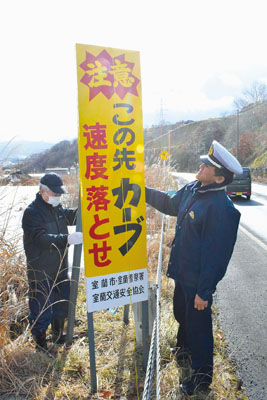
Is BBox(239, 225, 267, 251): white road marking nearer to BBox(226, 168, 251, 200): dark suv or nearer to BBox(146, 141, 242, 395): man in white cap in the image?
BBox(146, 141, 242, 395): man in white cap

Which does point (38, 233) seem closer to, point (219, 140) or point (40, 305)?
point (40, 305)

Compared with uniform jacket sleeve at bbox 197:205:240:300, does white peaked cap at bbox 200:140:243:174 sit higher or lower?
higher

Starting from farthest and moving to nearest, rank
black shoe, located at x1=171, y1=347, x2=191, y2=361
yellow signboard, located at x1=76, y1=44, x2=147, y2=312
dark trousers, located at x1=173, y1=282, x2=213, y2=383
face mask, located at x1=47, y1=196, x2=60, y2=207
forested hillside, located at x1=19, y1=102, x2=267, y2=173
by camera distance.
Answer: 1. forested hillside, located at x1=19, y1=102, x2=267, y2=173
2. face mask, located at x1=47, y1=196, x2=60, y2=207
3. black shoe, located at x1=171, y1=347, x2=191, y2=361
4. dark trousers, located at x1=173, y1=282, x2=213, y2=383
5. yellow signboard, located at x1=76, y1=44, x2=147, y2=312

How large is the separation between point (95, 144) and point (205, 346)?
1.89 meters

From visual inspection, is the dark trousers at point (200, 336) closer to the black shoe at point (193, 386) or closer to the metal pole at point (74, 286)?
the black shoe at point (193, 386)

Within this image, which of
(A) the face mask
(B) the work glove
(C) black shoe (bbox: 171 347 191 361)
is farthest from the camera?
(A) the face mask


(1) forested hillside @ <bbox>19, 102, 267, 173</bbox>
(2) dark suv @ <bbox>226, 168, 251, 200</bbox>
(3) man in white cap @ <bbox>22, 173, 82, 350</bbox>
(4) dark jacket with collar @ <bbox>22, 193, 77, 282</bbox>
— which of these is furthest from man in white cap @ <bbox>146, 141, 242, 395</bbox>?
(1) forested hillside @ <bbox>19, 102, 267, 173</bbox>

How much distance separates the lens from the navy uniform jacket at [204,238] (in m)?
2.33

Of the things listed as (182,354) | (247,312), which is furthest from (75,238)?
Result: (247,312)

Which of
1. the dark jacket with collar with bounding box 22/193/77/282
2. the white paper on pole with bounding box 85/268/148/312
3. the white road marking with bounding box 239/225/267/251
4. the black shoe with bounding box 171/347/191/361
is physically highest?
the dark jacket with collar with bounding box 22/193/77/282

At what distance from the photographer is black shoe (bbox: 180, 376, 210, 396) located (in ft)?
8.03

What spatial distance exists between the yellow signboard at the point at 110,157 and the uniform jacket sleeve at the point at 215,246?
1.86ft

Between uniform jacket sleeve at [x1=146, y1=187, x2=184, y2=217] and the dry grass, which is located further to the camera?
→ uniform jacket sleeve at [x1=146, y1=187, x2=184, y2=217]

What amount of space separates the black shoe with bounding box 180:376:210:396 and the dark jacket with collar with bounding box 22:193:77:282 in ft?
4.73
